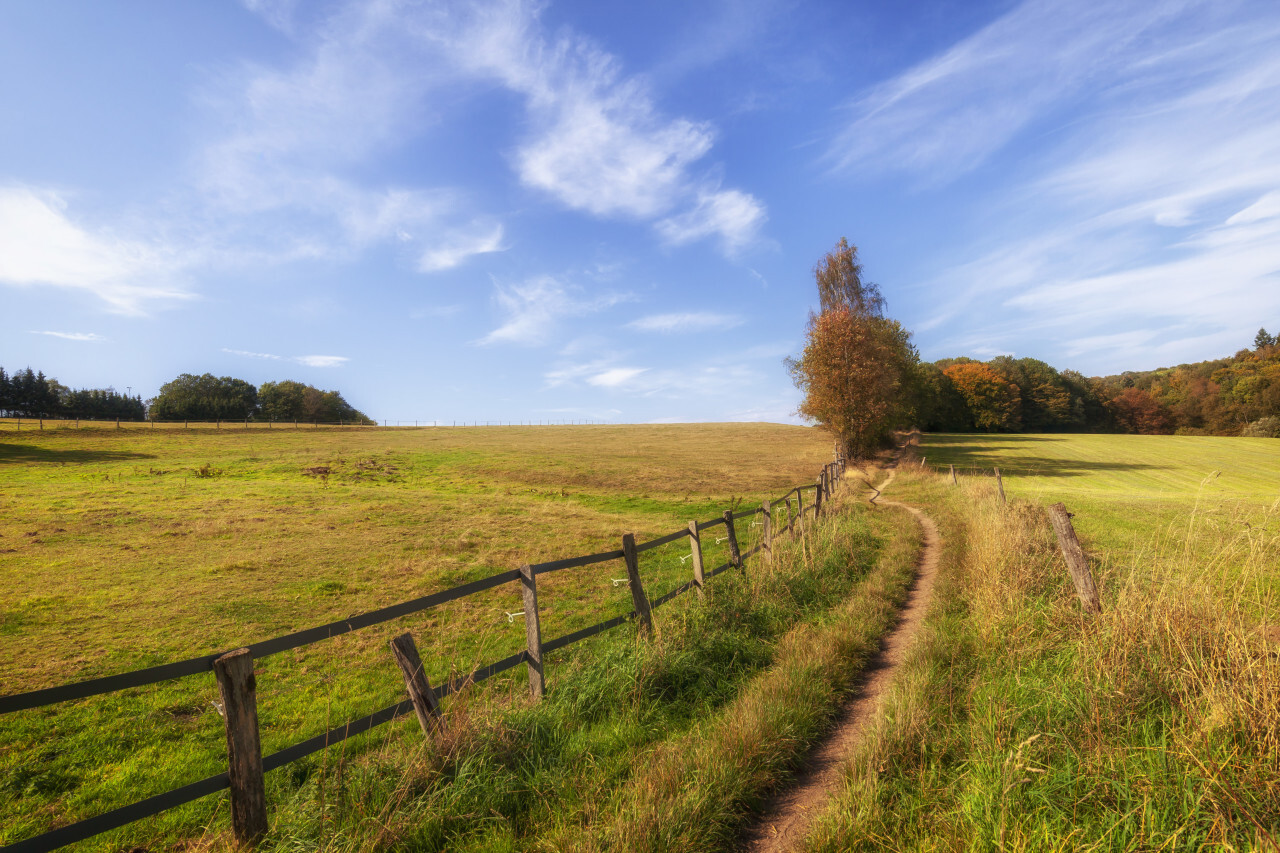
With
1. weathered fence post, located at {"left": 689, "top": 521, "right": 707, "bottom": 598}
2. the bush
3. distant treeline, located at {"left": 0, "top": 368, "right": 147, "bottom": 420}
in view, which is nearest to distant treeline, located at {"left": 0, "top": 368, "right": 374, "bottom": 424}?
distant treeline, located at {"left": 0, "top": 368, "right": 147, "bottom": 420}

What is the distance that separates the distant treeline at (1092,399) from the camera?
70500 mm

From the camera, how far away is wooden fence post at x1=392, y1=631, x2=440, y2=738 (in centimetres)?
461

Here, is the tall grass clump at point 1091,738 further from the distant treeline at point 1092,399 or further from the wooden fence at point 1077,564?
the distant treeline at point 1092,399

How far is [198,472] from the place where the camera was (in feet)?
121

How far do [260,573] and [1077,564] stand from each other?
19.2m

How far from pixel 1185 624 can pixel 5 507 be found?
119 feet

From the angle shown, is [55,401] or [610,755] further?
[55,401]

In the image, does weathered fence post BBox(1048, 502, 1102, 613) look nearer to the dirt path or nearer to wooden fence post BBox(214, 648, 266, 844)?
the dirt path

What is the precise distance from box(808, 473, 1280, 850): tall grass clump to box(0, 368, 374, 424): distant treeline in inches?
5212

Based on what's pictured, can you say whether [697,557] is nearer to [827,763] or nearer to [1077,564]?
[827,763]

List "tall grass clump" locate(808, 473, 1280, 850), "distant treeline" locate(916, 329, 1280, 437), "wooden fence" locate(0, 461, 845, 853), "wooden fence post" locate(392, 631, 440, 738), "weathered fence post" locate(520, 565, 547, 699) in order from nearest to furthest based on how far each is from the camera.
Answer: "wooden fence" locate(0, 461, 845, 853), "tall grass clump" locate(808, 473, 1280, 850), "wooden fence post" locate(392, 631, 440, 738), "weathered fence post" locate(520, 565, 547, 699), "distant treeline" locate(916, 329, 1280, 437)

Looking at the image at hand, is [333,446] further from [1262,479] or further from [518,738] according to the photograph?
[1262,479]

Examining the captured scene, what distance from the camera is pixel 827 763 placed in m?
4.66

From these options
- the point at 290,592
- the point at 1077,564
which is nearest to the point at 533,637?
the point at 1077,564
